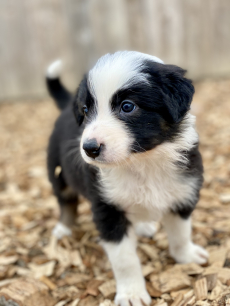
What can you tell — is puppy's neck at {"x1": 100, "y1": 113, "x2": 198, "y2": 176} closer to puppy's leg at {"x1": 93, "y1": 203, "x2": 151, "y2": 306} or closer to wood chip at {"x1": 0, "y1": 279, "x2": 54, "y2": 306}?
puppy's leg at {"x1": 93, "y1": 203, "x2": 151, "y2": 306}

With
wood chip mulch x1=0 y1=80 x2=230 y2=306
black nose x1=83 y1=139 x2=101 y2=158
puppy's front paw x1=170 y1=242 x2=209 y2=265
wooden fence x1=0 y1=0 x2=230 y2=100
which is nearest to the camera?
black nose x1=83 y1=139 x2=101 y2=158

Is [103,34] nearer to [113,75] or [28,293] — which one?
[113,75]

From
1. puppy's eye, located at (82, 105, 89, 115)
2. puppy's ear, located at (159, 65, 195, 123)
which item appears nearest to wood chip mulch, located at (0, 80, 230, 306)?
puppy's ear, located at (159, 65, 195, 123)

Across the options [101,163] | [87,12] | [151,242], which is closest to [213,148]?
[151,242]

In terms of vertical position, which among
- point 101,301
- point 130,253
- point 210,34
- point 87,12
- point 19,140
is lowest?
point 19,140

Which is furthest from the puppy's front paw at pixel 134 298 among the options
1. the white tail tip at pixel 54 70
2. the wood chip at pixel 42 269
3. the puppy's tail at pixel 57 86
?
the white tail tip at pixel 54 70

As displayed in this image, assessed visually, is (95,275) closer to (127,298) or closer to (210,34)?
(127,298)

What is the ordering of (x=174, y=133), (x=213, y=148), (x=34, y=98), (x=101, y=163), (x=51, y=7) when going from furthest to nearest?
(x=34, y=98) → (x=51, y=7) → (x=213, y=148) → (x=174, y=133) → (x=101, y=163)
